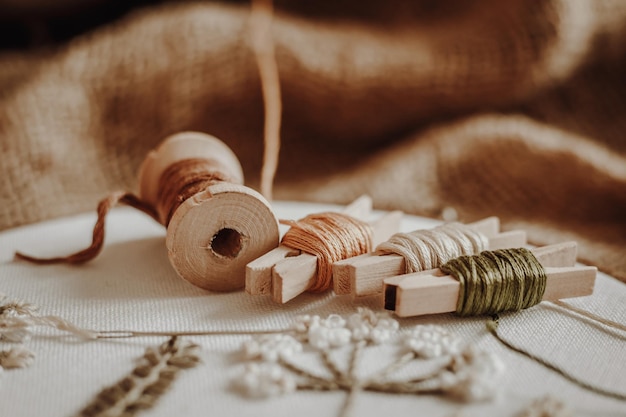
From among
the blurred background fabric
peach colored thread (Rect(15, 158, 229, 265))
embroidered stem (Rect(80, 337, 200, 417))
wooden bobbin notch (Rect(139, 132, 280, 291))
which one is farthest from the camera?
the blurred background fabric

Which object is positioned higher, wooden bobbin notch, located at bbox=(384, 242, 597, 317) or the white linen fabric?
wooden bobbin notch, located at bbox=(384, 242, 597, 317)

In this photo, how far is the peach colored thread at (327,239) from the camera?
87 cm

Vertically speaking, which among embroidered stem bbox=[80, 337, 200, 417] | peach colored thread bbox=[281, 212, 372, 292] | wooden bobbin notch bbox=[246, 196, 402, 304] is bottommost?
embroidered stem bbox=[80, 337, 200, 417]

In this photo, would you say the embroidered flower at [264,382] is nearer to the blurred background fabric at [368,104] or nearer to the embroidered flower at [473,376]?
the embroidered flower at [473,376]

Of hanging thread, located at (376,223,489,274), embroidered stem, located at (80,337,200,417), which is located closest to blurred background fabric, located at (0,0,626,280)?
hanging thread, located at (376,223,489,274)

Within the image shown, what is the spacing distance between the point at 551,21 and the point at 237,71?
898 millimetres

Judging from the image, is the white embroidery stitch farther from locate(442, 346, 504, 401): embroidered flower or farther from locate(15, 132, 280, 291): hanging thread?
locate(15, 132, 280, 291): hanging thread

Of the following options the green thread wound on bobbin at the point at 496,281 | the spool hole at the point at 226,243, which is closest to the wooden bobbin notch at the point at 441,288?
the green thread wound on bobbin at the point at 496,281

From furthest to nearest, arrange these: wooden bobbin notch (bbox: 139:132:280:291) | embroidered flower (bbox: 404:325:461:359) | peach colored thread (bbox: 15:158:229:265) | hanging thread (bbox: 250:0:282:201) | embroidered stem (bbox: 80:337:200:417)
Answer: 1. hanging thread (bbox: 250:0:282:201)
2. peach colored thread (bbox: 15:158:229:265)
3. wooden bobbin notch (bbox: 139:132:280:291)
4. embroidered flower (bbox: 404:325:461:359)
5. embroidered stem (bbox: 80:337:200:417)

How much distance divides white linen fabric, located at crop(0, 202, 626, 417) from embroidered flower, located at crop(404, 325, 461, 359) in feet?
0.10

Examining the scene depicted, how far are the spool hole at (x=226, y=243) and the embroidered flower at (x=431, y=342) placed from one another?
A: 0.28 meters

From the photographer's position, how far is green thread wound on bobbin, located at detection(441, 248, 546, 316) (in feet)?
2.66

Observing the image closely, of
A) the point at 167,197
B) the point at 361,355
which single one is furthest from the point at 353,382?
the point at 167,197

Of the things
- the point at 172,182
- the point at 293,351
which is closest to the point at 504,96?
the point at 172,182
